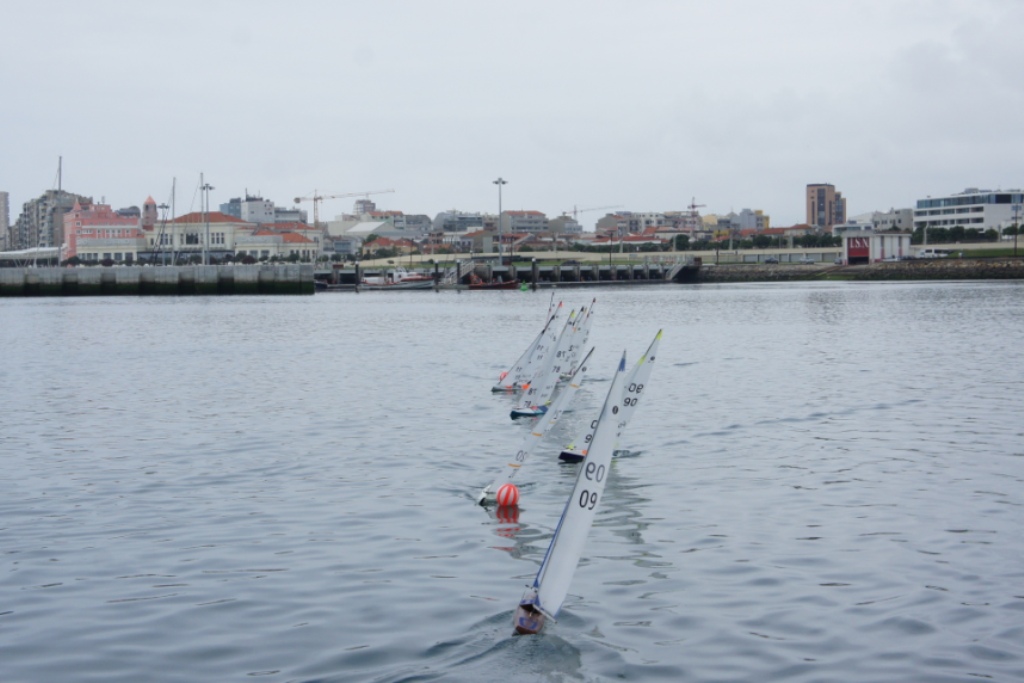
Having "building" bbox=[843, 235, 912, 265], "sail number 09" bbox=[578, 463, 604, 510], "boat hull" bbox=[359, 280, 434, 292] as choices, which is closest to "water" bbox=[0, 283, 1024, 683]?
"sail number 09" bbox=[578, 463, 604, 510]

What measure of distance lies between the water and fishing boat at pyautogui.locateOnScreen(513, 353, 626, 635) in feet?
1.21

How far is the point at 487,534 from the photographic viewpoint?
15.7 m

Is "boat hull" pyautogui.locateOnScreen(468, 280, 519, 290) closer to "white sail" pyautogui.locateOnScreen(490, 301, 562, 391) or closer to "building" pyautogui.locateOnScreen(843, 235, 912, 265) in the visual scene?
"building" pyautogui.locateOnScreen(843, 235, 912, 265)

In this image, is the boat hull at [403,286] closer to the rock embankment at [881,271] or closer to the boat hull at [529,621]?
the rock embankment at [881,271]

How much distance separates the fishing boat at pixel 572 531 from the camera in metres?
11.0

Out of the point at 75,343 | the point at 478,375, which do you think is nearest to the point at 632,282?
the point at 75,343

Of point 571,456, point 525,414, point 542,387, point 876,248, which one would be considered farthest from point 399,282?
point 571,456

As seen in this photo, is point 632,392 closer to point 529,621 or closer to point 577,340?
point 529,621

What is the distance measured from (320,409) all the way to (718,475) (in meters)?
12.9

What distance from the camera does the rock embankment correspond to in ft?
480

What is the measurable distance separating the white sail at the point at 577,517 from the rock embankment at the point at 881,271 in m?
145

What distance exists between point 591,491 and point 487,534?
15.6 feet

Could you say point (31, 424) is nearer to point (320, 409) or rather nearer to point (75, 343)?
point (320, 409)

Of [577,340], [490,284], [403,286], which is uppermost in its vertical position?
[490,284]
